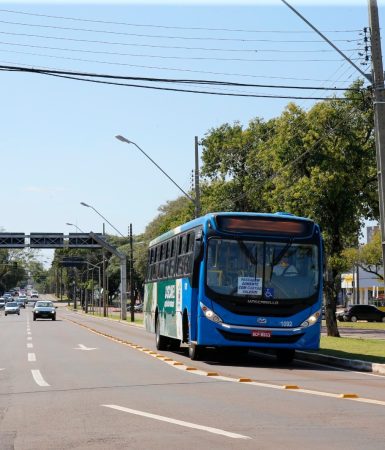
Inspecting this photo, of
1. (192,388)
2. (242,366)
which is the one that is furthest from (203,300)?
(192,388)

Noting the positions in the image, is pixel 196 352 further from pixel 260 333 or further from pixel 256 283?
pixel 256 283

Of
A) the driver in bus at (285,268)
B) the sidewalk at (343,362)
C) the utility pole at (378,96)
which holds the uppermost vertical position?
the utility pole at (378,96)

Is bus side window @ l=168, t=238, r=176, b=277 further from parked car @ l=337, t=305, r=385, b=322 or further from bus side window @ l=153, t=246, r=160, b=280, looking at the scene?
parked car @ l=337, t=305, r=385, b=322

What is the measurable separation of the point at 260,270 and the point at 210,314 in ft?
4.76

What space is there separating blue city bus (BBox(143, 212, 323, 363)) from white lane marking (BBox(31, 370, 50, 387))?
11.7 feet

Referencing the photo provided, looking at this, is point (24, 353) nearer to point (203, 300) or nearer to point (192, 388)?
point (203, 300)

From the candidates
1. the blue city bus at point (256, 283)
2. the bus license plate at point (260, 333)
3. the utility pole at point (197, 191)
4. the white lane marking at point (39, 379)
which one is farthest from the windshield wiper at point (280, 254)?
the utility pole at point (197, 191)

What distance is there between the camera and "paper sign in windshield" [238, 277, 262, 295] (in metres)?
19.3

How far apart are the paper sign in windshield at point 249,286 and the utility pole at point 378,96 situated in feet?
9.28

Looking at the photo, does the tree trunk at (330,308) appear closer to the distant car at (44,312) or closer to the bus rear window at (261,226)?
the bus rear window at (261,226)

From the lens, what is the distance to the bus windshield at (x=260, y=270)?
762 inches

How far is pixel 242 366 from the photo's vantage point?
790 inches

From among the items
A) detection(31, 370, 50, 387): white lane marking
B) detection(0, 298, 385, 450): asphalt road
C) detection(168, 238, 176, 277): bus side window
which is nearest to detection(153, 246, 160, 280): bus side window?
detection(168, 238, 176, 277): bus side window

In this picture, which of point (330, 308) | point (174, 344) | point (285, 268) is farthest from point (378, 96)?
point (330, 308)
